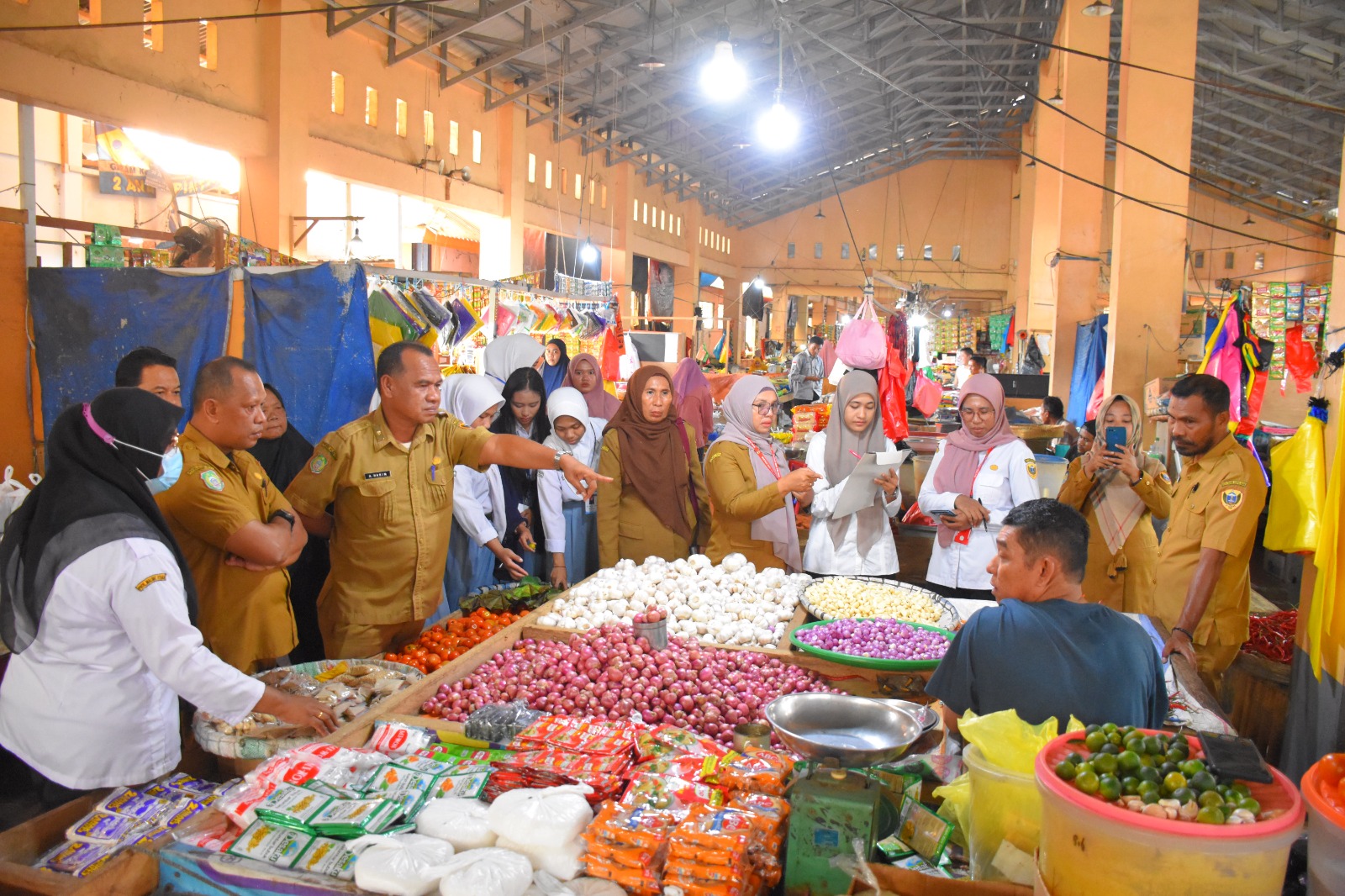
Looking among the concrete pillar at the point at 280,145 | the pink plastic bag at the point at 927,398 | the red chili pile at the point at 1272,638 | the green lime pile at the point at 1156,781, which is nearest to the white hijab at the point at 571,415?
the red chili pile at the point at 1272,638

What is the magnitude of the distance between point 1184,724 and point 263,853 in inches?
98.8

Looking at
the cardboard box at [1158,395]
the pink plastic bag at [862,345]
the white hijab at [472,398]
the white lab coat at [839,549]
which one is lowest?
the white lab coat at [839,549]

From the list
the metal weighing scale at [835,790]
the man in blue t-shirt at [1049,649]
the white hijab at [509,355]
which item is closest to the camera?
the metal weighing scale at [835,790]

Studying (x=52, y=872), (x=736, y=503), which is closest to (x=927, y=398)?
(x=736, y=503)

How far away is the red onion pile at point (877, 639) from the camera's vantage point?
10.4 ft

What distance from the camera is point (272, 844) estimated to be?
1961 mm

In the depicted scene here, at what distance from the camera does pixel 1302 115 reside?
16734 mm

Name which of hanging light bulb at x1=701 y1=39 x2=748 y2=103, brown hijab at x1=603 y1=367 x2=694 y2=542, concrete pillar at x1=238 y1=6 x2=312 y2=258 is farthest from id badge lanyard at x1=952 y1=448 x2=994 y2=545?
concrete pillar at x1=238 y1=6 x2=312 y2=258

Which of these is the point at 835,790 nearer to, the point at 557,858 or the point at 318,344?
the point at 557,858

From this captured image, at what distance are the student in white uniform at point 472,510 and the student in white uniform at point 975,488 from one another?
220 cm

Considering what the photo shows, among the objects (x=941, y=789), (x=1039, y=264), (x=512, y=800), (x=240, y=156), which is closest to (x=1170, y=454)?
(x=941, y=789)

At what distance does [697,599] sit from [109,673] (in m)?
2.16

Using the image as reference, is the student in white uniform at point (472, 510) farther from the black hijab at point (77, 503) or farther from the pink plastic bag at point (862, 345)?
the pink plastic bag at point (862, 345)

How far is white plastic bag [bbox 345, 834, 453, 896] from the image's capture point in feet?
5.86
